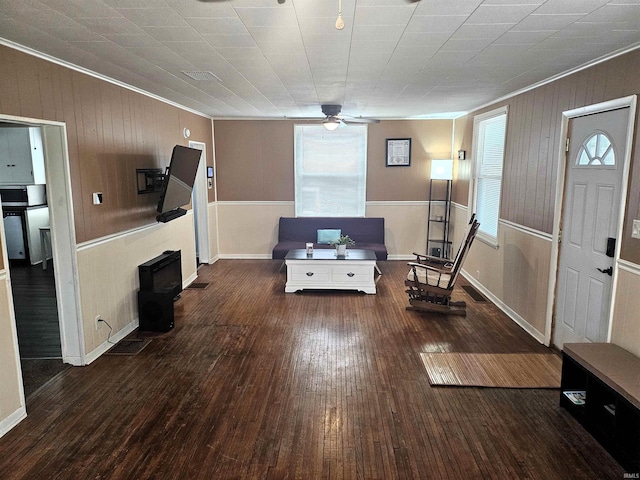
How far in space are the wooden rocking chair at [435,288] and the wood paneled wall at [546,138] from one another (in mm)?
600

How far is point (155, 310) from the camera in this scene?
172 inches

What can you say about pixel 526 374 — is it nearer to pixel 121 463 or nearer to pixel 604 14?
pixel 604 14

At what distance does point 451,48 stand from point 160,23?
1.84 meters

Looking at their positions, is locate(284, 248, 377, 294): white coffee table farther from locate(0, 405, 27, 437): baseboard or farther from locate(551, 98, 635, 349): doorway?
locate(0, 405, 27, 437): baseboard

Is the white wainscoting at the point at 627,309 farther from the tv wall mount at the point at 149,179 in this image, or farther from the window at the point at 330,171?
the window at the point at 330,171

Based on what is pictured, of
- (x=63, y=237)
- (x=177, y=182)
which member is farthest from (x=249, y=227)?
(x=63, y=237)

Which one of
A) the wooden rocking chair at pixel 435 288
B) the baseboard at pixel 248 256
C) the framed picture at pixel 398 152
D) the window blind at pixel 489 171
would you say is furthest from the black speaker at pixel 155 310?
the framed picture at pixel 398 152

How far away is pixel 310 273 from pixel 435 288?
1.68 metres

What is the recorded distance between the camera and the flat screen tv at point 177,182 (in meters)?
4.23

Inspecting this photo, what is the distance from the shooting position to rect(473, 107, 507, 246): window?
5.35 meters

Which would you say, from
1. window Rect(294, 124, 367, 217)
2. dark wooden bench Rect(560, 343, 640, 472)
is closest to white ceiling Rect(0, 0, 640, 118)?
dark wooden bench Rect(560, 343, 640, 472)

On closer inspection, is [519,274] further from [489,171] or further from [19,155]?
[19,155]

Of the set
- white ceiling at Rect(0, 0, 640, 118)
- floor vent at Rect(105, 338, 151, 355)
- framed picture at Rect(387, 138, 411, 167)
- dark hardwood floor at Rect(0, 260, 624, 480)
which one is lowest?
dark hardwood floor at Rect(0, 260, 624, 480)

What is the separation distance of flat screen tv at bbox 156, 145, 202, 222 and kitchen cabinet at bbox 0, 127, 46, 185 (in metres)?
3.44
